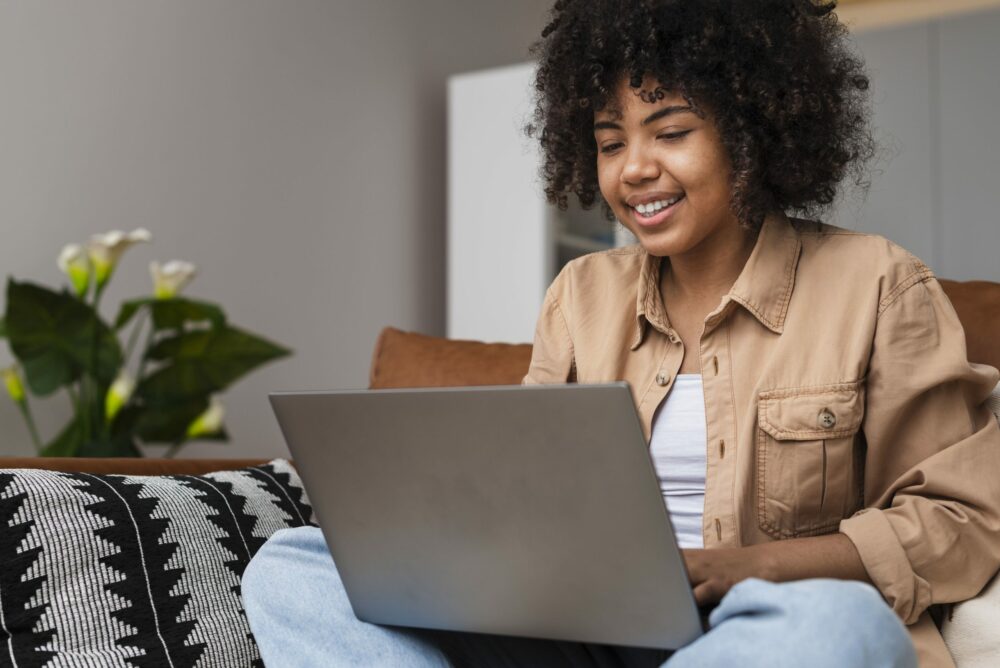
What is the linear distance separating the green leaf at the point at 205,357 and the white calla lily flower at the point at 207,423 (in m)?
0.06

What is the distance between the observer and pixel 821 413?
3.68 ft

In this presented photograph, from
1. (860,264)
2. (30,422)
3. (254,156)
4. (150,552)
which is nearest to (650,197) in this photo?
(860,264)

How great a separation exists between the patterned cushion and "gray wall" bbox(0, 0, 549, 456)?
4.24 ft

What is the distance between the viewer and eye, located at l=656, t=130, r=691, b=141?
Answer: 1242mm

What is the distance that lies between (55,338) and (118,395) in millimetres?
160

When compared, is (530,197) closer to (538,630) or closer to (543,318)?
(543,318)

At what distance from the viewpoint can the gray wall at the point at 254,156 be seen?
8.07 feet

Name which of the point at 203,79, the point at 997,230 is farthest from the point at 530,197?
the point at 997,230

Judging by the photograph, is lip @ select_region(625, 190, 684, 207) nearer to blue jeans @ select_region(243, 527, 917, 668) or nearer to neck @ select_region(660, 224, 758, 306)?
neck @ select_region(660, 224, 758, 306)

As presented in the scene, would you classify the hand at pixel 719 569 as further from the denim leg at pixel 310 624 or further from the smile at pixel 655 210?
the smile at pixel 655 210

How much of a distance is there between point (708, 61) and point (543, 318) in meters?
0.39

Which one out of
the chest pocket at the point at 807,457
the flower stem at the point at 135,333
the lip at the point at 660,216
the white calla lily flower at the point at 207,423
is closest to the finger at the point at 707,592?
Result: the chest pocket at the point at 807,457

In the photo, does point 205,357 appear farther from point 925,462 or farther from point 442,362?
point 925,462

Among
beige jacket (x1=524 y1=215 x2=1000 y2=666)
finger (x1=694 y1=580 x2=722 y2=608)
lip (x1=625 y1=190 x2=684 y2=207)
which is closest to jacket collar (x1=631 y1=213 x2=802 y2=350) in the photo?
beige jacket (x1=524 y1=215 x2=1000 y2=666)
